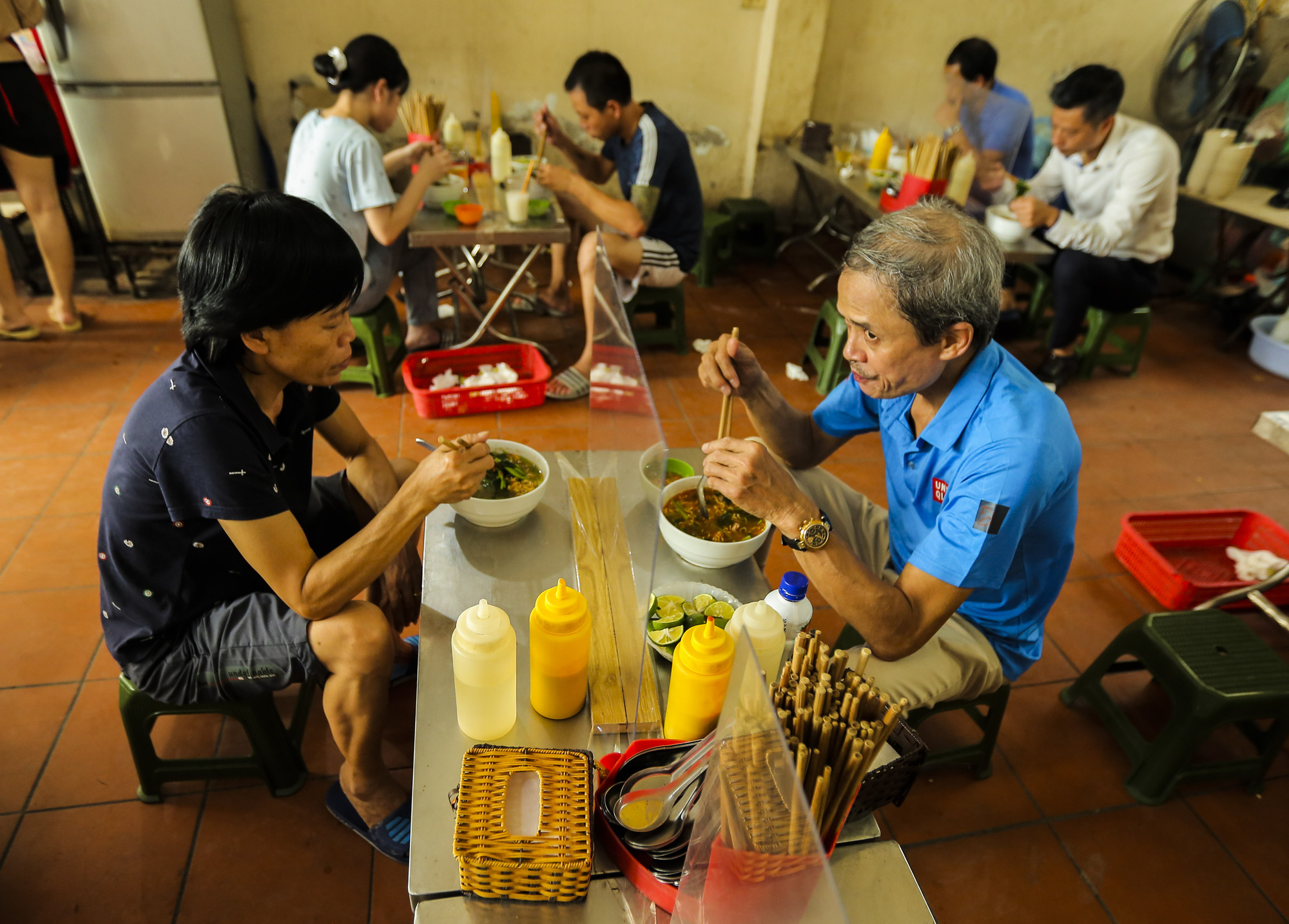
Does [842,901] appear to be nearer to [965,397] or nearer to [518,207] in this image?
[965,397]

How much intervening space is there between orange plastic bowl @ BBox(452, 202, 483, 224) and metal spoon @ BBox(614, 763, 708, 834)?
2.82 metres

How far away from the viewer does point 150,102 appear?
417 cm

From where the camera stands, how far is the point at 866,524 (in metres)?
2.23

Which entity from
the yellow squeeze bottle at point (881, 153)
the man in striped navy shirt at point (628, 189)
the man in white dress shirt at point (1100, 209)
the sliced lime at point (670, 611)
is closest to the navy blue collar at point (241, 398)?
the sliced lime at point (670, 611)

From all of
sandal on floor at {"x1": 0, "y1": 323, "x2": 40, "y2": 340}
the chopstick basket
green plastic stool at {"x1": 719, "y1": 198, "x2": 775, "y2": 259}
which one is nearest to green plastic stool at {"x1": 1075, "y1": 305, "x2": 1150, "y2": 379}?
the chopstick basket

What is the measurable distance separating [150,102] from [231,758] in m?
3.87

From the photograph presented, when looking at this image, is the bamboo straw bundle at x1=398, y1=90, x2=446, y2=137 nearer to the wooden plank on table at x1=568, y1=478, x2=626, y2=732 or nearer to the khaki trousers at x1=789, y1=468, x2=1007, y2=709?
the wooden plank on table at x1=568, y1=478, x2=626, y2=732

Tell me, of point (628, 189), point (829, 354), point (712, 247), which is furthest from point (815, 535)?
point (712, 247)

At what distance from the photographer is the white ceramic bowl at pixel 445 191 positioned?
3.65 m

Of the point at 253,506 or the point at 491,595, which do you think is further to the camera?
the point at 491,595

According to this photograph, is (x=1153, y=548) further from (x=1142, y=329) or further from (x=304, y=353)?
(x=304, y=353)

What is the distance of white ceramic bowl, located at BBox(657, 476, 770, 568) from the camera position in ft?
5.42

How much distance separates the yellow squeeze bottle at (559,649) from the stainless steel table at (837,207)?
253cm

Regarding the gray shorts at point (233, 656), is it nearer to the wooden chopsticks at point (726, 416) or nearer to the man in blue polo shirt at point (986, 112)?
the wooden chopsticks at point (726, 416)
